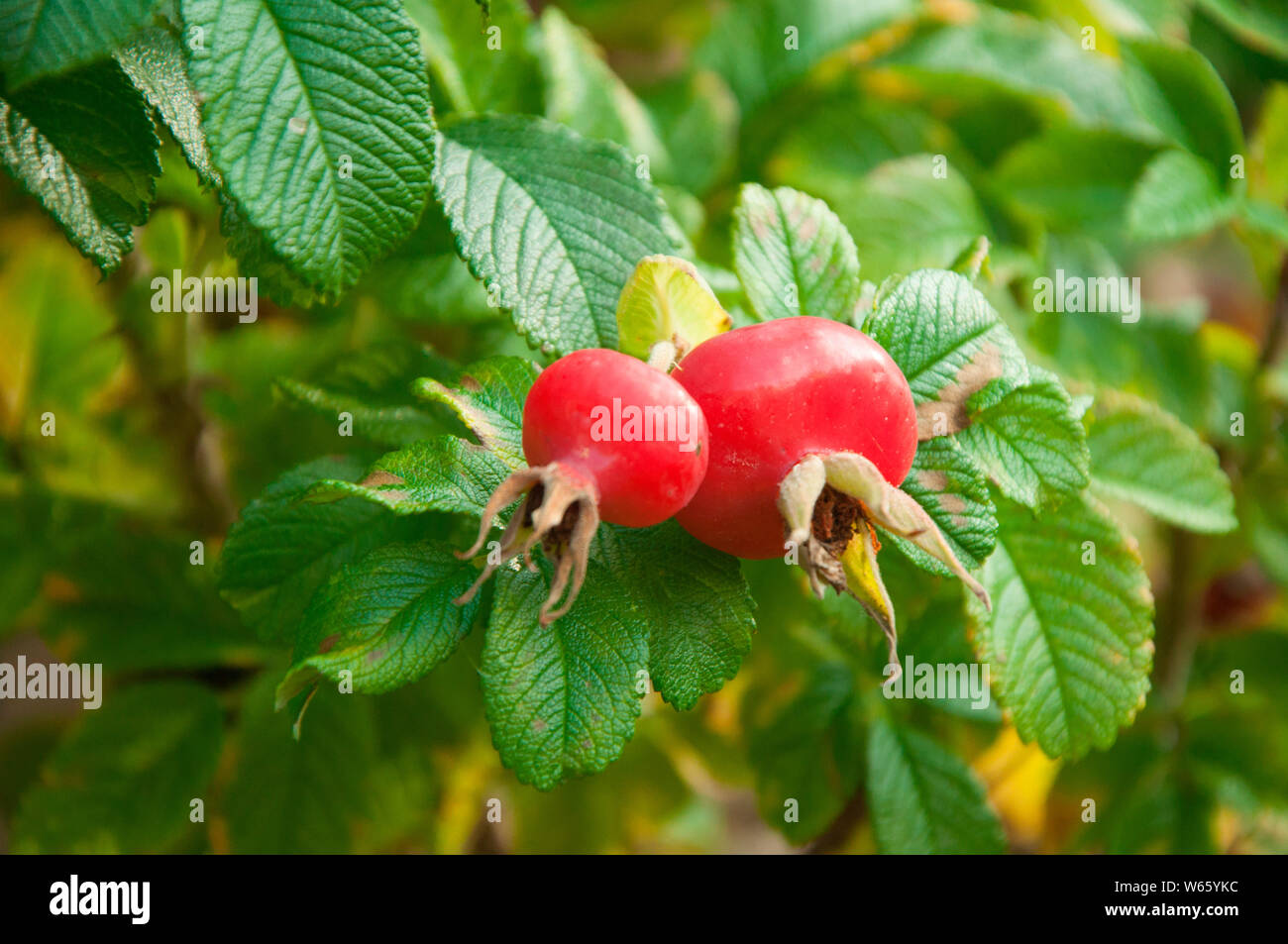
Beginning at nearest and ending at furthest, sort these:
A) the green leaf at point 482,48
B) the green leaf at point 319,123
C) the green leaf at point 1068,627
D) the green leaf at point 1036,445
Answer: the green leaf at point 319,123 < the green leaf at point 1036,445 < the green leaf at point 1068,627 < the green leaf at point 482,48

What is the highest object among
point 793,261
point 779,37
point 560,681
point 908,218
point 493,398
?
point 779,37

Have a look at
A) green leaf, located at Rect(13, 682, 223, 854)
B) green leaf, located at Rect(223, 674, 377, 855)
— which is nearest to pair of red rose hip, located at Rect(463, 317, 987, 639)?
green leaf, located at Rect(223, 674, 377, 855)

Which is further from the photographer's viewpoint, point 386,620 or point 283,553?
point 283,553

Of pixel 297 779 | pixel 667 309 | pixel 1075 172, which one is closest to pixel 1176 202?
pixel 1075 172

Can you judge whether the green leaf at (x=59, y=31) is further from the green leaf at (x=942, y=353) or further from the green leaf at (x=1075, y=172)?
the green leaf at (x=1075, y=172)

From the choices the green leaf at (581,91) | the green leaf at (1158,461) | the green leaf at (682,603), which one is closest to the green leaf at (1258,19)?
the green leaf at (1158,461)

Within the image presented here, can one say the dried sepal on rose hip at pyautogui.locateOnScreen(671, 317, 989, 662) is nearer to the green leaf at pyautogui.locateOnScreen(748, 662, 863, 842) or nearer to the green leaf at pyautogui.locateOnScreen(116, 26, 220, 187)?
the green leaf at pyautogui.locateOnScreen(116, 26, 220, 187)

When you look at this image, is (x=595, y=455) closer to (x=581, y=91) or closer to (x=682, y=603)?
(x=682, y=603)
